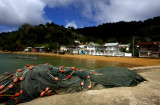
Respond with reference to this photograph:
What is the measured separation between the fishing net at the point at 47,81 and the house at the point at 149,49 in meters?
31.4

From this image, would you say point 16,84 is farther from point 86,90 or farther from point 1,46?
point 1,46

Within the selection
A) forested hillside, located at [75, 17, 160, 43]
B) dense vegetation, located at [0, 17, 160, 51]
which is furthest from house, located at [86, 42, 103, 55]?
forested hillside, located at [75, 17, 160, 43]

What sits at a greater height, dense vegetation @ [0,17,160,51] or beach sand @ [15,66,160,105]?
dense vegetation @ [0,17,160,51]

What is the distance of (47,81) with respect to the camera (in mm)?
2637

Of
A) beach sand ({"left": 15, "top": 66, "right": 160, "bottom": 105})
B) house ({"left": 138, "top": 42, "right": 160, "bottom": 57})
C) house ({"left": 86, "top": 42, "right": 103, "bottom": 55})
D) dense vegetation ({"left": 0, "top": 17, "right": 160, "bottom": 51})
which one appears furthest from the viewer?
dense vegetation ({"left": 0, "top": 17, "right": 160, "bottom": 51})

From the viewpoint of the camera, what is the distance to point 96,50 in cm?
3888

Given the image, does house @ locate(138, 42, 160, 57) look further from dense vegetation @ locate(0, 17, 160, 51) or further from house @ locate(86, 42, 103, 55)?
dense vegetation @ locate(0, 17, 160, 51)

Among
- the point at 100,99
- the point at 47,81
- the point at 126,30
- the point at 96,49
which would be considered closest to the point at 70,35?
the point at 96,49

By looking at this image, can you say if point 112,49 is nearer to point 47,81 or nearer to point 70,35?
point 47,81

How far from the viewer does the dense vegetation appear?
59.0 metres

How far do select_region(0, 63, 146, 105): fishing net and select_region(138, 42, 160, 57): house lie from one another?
31.4 metres

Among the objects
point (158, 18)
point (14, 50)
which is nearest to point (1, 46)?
point (14, 50)

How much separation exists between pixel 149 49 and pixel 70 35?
204ft

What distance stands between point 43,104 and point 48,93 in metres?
0.38
